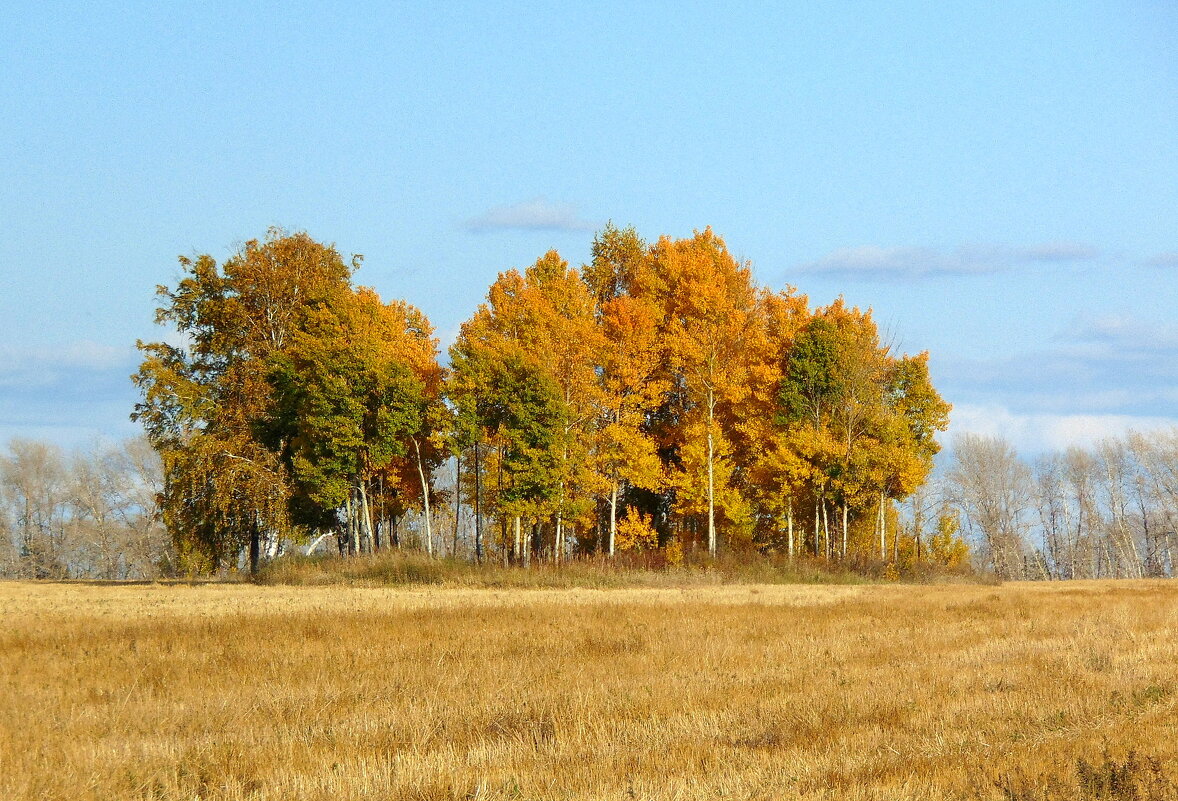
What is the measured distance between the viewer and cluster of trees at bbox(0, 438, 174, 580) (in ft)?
287

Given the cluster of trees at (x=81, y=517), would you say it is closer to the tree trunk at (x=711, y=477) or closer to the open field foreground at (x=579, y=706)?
the tree trunk at (x=711, y=477)

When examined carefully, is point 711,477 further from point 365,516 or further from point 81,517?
point 81,517

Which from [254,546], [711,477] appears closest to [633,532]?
[711,477]

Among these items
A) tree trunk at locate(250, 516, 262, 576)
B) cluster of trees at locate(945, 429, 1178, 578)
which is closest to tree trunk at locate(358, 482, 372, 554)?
tree trunk at locate(250, 516, 262, 576)

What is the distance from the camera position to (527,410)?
46.6 meters

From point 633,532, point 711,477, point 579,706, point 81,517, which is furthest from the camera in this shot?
point 81,517

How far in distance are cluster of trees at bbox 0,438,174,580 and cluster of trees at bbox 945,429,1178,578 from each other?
221ft

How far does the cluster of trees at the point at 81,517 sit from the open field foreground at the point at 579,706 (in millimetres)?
68242

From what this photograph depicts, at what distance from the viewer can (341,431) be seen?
156 feet

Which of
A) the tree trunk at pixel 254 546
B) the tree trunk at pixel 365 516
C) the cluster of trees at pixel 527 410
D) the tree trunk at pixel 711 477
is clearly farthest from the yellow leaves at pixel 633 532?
the tree trunk at pixel 254 546

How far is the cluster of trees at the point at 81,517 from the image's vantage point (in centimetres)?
8756

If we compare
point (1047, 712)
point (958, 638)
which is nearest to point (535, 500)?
point (958, 638)

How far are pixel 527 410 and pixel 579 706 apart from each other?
3381 centimetres

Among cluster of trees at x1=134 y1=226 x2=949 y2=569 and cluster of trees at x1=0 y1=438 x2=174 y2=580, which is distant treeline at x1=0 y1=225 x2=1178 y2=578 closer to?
cluster of trees at x1=134 y1=226 x2=949 y2=569
